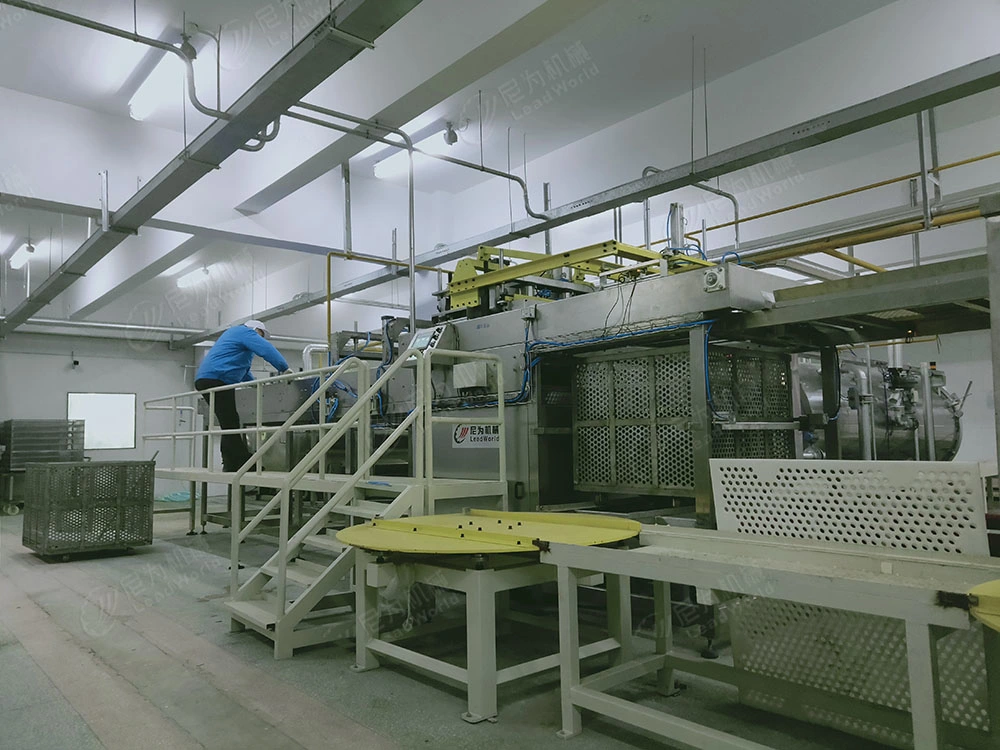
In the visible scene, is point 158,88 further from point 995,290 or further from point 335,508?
point 995,290

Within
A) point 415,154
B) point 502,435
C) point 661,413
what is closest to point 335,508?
Result: point 502,435

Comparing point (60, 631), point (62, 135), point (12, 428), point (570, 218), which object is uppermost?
point (62, 135)

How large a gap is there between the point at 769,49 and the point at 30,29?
18.6ft

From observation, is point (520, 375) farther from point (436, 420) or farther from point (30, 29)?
point (30, 29)

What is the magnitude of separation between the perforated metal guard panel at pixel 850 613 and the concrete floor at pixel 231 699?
0.25m

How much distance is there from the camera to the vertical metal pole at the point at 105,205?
6.45 m

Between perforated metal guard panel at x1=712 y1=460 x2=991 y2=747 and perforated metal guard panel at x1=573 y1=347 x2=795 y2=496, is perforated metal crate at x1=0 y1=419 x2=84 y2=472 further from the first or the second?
perforated metal guard panel at x1=712 y1=460 x2=991 y2=747

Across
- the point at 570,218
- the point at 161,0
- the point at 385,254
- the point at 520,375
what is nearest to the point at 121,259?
the point at 385,254

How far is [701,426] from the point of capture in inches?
133

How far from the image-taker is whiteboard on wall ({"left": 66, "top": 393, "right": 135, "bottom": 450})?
1347 centimetres

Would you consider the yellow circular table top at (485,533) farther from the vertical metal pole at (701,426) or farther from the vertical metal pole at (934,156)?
the vertical metal pole at (934,156)

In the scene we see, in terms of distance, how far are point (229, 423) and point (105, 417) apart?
28.1 ft

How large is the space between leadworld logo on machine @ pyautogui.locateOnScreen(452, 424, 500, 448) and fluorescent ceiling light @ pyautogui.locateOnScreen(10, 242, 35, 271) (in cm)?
753

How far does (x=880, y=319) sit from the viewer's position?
12.5 feet
